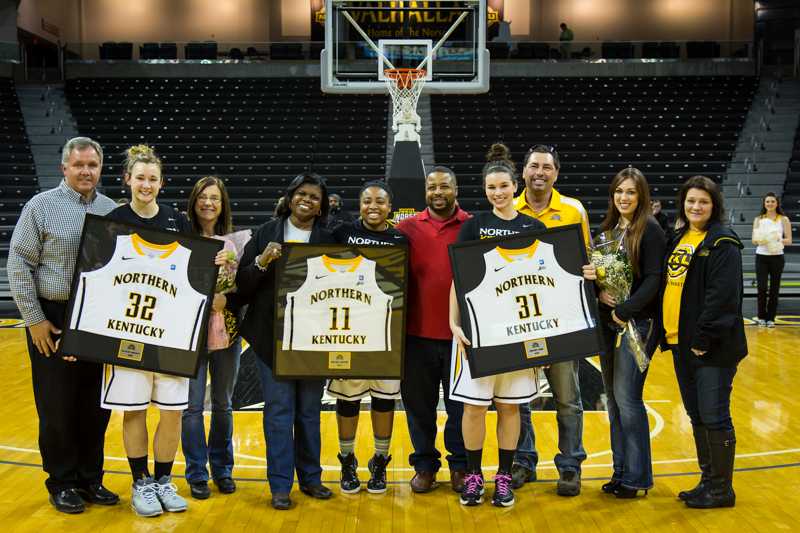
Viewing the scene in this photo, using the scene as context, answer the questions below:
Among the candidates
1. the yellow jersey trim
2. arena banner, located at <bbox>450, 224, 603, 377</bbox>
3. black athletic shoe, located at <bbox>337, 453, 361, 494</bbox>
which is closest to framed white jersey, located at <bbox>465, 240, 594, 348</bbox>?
arena banner, located at <bbox>450, 224, 603, 377</bbox>

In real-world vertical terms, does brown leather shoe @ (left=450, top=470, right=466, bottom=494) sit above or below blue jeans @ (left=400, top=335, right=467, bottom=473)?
below

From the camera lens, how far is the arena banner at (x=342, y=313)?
4.13 metres

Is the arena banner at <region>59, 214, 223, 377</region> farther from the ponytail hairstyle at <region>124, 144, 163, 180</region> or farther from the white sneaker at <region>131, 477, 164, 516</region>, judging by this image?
the white sneaker at <region>131, 477, 164, 516</region>

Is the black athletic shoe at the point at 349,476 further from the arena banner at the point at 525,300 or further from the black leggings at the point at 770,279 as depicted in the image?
the black leggings at the point at 770,279

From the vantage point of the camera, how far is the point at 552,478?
459 cm

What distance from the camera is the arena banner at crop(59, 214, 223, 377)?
153 inches

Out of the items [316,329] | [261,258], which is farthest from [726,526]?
[261,258]

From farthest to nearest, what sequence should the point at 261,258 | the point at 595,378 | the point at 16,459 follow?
1. the point at 595,378
2. the point at 16,459
3. the point at 261,258

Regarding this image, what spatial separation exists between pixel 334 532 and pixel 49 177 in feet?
53.3

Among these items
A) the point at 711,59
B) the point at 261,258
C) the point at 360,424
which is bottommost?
the point at 360,424

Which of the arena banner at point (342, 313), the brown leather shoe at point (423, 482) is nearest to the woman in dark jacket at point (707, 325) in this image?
the brown leather shoe at point (423, 482)

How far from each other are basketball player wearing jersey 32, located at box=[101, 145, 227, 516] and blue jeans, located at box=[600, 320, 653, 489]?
2106 millimetres

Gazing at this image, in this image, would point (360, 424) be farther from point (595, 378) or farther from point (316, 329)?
point (595, 378)

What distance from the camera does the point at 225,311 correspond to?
14.0 feet
